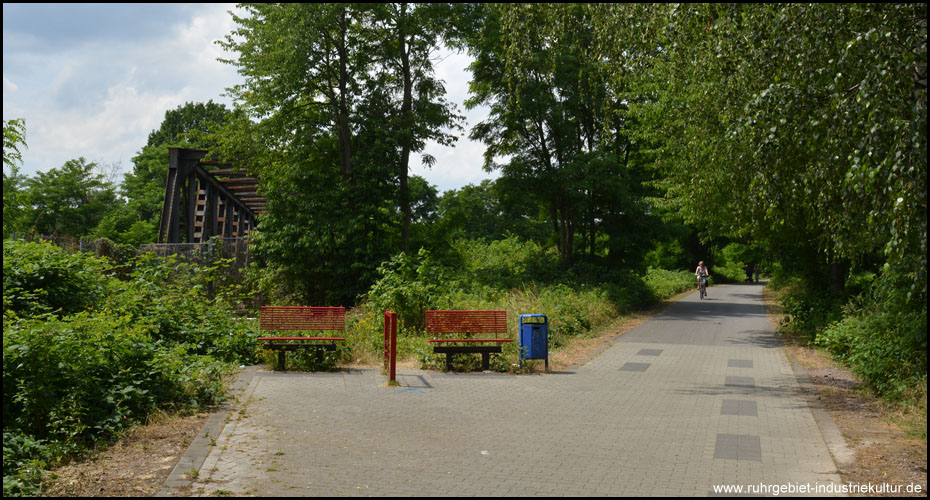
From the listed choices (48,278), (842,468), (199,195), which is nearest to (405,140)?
(48,278)

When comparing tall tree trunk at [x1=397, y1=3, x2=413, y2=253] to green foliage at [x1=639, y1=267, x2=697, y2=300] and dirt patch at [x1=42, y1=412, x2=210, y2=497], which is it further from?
dirt patch at [x1=42, y1=412, x2=210, y2=497]

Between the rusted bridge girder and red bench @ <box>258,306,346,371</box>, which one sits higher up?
the rusted bridge girder

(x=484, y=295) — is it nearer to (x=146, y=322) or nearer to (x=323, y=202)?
(x=323, y=202)

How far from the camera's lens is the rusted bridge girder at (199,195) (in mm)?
30234

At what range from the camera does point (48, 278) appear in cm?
1062

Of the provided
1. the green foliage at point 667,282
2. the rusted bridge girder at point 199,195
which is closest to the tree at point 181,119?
the rusted bridge girder at point 199,195

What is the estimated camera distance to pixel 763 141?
304 inches

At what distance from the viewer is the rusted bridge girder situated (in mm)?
30234

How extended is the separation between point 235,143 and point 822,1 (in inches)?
814

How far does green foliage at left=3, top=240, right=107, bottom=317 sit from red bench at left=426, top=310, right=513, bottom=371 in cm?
552

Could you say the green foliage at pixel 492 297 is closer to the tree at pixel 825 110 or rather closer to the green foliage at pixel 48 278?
the green foliage at pixel 48 278

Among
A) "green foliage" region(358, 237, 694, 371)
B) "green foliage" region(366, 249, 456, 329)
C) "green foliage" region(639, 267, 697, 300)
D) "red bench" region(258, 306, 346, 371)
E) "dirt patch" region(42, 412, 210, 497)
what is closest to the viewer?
"dirt patch" region(42, 412, 210, 497)

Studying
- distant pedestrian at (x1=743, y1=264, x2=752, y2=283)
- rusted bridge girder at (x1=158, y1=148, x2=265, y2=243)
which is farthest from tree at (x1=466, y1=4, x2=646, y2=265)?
distant pedestrian at (x1=743, y1=264, x2=752, y2=283)

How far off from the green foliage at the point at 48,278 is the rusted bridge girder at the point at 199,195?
51.7 ft
